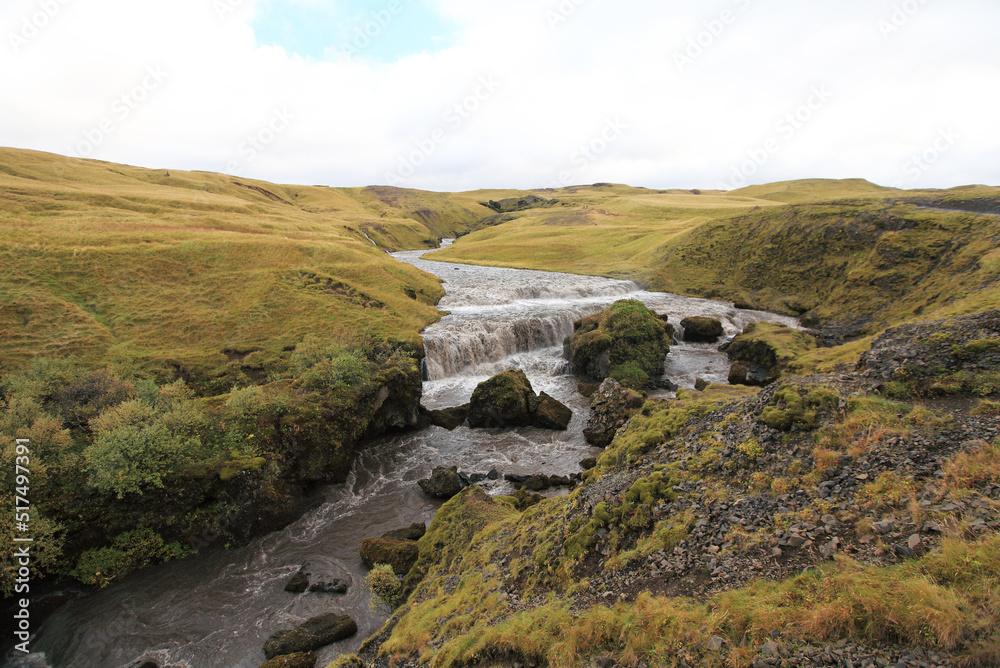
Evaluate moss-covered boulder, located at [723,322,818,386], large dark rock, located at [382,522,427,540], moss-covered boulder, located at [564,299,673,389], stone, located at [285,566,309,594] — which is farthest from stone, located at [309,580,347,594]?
moss-covered boulder, located at [723,322,818,386]

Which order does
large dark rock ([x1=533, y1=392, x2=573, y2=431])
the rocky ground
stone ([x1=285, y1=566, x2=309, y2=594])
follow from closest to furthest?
the rocky ground, stone ([x1=285, y1=566, x2=309, y2=594]), large dark rock ([x1=533, y1=392, x2=573, y2=431])

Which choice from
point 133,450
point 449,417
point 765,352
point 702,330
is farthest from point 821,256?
point 133,450

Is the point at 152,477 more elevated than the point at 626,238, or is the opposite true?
the point at 626,238

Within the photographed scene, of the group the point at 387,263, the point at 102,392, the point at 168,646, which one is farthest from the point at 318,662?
the point at 387,263

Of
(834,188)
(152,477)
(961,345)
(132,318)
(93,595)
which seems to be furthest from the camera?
(834,188)

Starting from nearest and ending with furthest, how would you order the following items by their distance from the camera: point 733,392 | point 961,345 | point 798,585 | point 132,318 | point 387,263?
point 798,585 < point 961,345 < point 733,392 < point 132,318 < point 387,263

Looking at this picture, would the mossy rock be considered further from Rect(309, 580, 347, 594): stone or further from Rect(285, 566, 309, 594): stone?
Rect(285, 566, 309, 594): stone

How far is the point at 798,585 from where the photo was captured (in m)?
7.71

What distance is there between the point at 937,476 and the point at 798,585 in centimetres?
370

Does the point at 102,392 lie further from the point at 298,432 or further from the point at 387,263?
the point at 387,263

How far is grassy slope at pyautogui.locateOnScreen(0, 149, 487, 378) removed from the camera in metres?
32.4

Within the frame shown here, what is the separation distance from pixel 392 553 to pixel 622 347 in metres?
25.8

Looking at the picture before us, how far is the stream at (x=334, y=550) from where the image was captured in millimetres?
15938

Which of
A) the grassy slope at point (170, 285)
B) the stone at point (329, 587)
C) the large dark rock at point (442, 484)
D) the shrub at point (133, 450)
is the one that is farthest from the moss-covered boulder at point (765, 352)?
the shrub at point (133, 450)
